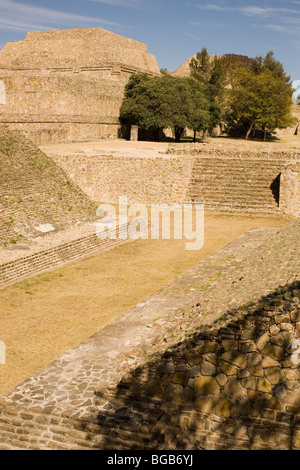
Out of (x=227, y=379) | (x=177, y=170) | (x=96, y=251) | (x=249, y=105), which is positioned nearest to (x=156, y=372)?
(x=227, y=379)

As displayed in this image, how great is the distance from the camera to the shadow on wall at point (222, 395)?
4543mm

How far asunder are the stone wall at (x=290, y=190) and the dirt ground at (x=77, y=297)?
4.52 meters

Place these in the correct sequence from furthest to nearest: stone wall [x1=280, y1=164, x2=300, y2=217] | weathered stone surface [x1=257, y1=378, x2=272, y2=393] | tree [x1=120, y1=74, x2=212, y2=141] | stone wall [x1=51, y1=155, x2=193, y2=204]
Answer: tree [x1=120, y1=74, x2=212, y2=141]
stone wall [x1=51, y1=155, x2=193, y2=204]
stone wall [x1=280, y1=164, x2=300, y2=217]
weathered stone surface [x1=257, y1=378, x2=272, y2=393]

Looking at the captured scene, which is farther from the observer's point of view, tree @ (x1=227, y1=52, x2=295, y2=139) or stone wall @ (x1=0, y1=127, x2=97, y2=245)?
tree @ (x1=227, y1=52, x2=295, y2=139)

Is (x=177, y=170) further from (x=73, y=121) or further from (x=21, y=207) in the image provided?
(x=73, y=121)

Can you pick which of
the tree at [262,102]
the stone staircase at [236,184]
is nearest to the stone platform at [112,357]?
the stone staircase at [236,184]

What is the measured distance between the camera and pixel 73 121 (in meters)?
28.5

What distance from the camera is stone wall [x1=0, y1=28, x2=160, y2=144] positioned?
28125 mm

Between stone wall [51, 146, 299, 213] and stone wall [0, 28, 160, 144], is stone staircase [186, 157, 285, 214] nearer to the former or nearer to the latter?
stone wall [51, 146, 299, 213]

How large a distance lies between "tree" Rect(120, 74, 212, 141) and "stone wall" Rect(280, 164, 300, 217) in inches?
555

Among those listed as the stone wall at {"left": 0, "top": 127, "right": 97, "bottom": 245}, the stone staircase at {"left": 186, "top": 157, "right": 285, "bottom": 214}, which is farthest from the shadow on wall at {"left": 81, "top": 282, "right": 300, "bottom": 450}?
the stone staircase at {"left": 186, "top": 157, "right": 285, "bottom": 214}

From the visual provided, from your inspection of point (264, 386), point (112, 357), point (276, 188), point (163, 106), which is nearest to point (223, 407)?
point (264, 386)

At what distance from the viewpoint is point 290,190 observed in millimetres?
17984

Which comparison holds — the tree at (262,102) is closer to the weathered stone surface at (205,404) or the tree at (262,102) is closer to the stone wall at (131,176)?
the stone wall at (131,176)
